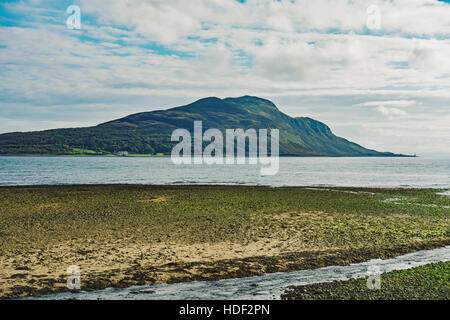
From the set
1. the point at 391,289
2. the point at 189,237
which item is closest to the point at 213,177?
the point at 189,237

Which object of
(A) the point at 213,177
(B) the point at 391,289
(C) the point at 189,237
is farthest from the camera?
(A) the point at 213,177

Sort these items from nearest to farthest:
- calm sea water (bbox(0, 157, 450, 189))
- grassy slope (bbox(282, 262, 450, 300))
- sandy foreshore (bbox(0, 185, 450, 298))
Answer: grassy slope (bbox(282, 262, 450, 300)) < sandy foreshore (bbox(0, 185, 450, 298)) < calm sea water (bbox(0, 157, 450, 189))

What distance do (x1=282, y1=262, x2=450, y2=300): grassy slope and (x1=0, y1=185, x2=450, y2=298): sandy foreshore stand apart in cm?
306

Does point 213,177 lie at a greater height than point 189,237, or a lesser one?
greater

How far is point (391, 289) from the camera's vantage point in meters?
13.6

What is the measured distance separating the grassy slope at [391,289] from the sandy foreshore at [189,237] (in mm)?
3064

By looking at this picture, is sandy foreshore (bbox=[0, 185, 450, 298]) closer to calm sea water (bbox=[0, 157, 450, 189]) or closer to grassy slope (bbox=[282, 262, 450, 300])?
grassy slope (bbox=[282, 262, 450, 300])

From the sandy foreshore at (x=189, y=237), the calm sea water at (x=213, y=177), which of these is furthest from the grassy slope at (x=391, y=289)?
the calm sea water at (x=213, y=177)

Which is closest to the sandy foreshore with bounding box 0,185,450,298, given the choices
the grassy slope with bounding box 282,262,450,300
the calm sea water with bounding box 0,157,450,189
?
the grassy slope with bounding box 282,262,450,300

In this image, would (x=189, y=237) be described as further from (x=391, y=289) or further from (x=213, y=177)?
(x=213, y=177)

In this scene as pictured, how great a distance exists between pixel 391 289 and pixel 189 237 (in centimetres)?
1197

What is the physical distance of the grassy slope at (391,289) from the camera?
13.0m

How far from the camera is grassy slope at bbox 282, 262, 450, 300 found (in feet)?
42.5
